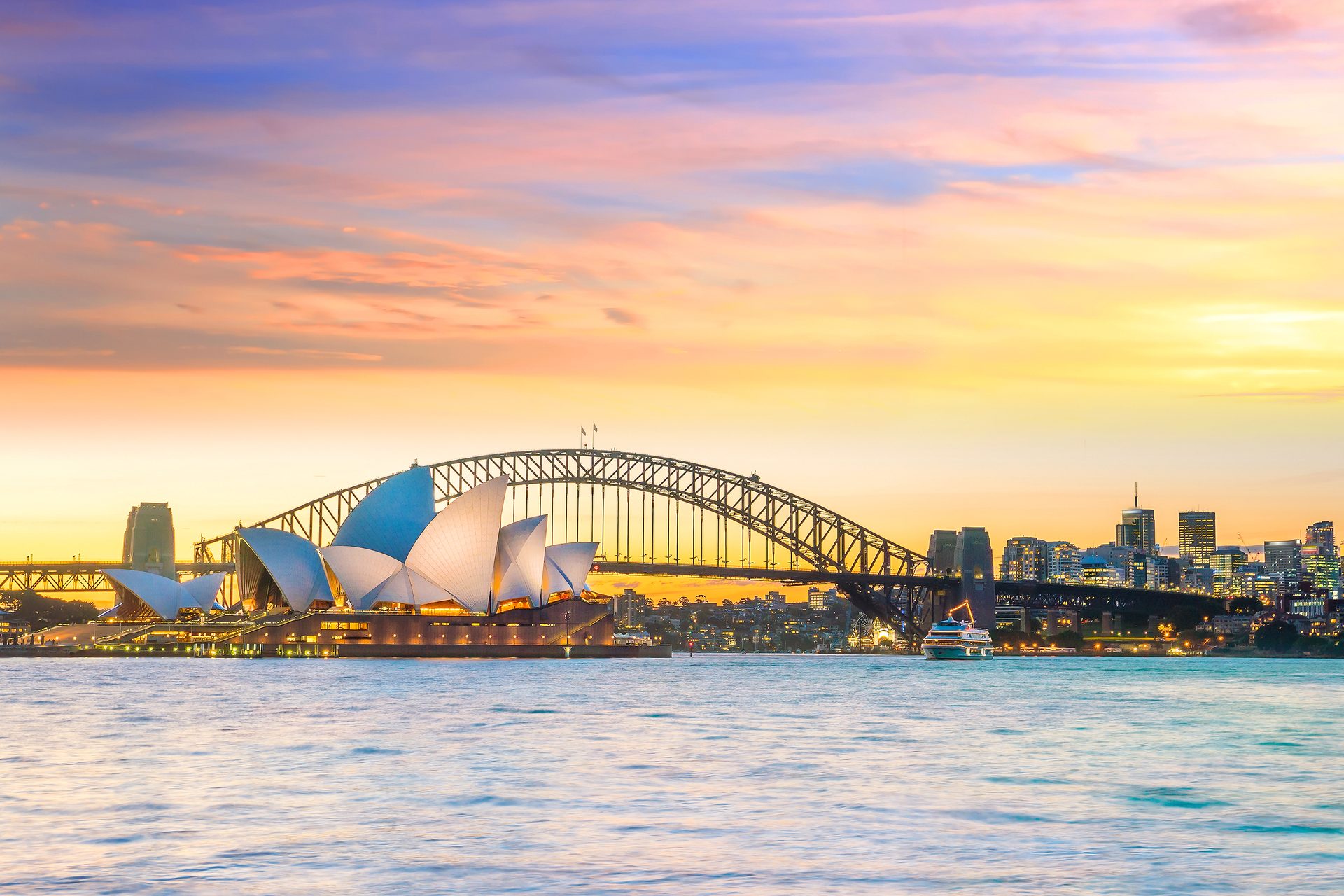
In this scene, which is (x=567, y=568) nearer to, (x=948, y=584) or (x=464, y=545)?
(x=464, y=545)

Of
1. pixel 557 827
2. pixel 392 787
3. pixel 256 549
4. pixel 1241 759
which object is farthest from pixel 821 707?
pixel 256 549

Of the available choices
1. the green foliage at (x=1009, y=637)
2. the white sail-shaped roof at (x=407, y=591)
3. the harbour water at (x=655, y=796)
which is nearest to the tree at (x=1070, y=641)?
the green foliage at (x=1009, y=637)

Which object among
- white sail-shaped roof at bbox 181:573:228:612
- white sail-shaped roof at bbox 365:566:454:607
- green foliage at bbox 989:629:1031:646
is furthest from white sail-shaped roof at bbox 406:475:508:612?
green foliage at bbox 989:629:1031:646

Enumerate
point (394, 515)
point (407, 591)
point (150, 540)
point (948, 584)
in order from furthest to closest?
point (150, 540) < point (948, 584) < point (407, 591) < point (394, 515)

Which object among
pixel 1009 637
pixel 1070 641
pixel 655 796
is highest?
pixel 655 796

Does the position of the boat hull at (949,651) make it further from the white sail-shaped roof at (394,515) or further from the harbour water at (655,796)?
the harbour water at (655,796)

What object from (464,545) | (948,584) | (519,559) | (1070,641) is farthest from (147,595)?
(1070,641)

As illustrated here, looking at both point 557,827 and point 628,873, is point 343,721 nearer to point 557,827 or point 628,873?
point 557,827
